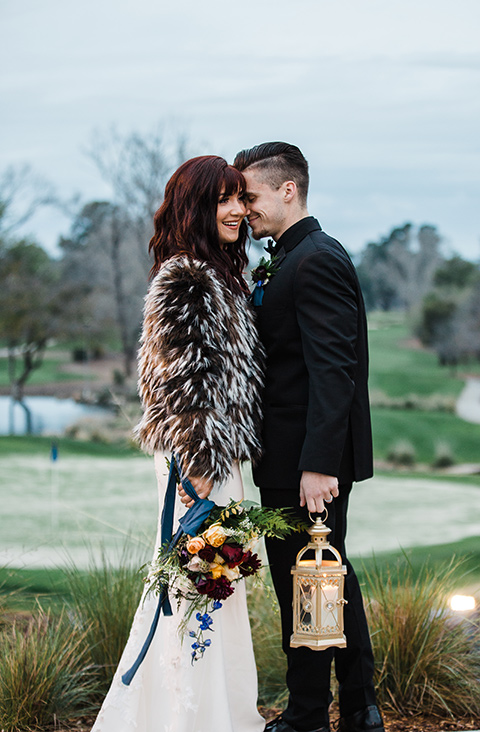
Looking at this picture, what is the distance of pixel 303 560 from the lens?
229cm

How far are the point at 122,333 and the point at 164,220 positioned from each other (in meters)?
5.59

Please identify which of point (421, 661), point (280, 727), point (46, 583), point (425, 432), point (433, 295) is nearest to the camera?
point (280, 727)

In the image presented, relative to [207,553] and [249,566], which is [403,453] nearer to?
[249,566]

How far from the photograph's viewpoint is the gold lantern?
85.5 inches

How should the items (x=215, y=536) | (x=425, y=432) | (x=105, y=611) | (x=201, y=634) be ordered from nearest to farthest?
(x=215, y=536), (x=201, y=634), (x=105, y=611), (x=425, y=432)

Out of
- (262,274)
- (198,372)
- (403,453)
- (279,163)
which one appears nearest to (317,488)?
(198,372)

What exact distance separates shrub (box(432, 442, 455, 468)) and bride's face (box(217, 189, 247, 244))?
610cm

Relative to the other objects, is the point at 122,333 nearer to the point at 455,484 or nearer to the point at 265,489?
the point at 455,484

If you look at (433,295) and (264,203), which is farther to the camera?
(433,295)

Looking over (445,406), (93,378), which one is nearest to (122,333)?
(93,378)

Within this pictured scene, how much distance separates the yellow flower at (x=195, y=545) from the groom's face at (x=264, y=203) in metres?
0.96

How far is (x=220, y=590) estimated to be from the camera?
2.15 meters

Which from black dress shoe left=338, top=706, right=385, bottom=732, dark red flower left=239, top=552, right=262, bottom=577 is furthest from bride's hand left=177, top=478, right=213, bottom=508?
black dress shoe left=338, top=706, right=385, bottom=732

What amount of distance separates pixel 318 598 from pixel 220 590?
26cm
